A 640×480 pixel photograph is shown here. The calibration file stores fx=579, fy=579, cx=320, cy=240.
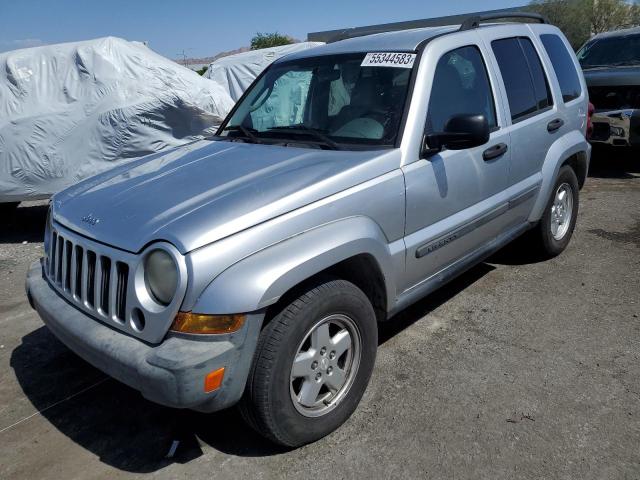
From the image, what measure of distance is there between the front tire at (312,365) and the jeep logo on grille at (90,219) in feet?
3.24

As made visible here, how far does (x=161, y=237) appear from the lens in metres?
2.37

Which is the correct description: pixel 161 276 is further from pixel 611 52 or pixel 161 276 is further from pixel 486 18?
pixel 611 52

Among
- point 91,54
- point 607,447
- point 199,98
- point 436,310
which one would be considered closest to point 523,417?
point 607,447

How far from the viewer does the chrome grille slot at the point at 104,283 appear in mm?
2553

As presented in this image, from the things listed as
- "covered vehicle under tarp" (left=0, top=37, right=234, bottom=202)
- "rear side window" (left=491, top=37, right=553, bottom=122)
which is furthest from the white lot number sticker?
"covered vehicle under tarp" (left=0, top=37, right=234, bottom=202)

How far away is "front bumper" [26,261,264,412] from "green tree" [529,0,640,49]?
32.5 m

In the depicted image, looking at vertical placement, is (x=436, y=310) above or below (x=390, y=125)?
below

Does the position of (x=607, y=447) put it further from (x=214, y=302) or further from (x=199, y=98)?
(x=199, y=98)

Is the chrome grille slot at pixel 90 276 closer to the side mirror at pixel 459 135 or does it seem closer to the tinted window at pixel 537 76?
the side mirror at pixel 459 135

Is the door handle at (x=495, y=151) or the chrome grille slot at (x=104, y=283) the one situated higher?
the door handle at (x=495, y=151)

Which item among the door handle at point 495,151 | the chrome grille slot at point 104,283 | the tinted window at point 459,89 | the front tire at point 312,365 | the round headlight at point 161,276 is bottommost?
the front tire at point 312,365

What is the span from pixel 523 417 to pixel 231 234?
1737 millimetres

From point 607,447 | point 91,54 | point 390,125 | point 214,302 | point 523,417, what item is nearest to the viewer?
point 214,302

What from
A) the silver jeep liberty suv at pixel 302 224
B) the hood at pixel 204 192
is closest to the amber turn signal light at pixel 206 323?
the silver jeep liberty suv at pixel 302 224
